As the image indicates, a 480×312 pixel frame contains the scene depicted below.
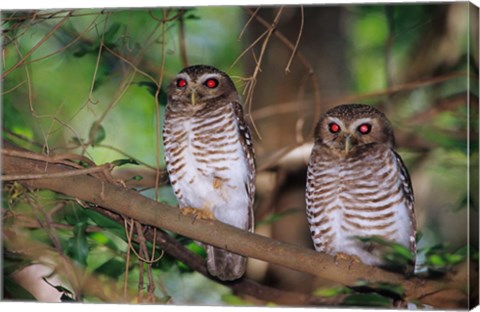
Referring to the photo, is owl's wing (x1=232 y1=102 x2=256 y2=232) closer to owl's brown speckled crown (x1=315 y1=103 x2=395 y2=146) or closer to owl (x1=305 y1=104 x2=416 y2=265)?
owl (x1=305 y1=104 x2=416 y2=265)

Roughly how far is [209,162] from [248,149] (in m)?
0.16

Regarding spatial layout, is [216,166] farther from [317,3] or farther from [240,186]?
[317,3]

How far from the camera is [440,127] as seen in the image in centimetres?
330

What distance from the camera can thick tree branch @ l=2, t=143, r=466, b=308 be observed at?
3.29 m

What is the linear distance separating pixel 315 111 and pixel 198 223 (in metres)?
0.62

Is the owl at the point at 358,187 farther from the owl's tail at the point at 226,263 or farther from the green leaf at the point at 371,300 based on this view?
the owl's tail at the point at 226,263

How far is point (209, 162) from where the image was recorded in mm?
3461

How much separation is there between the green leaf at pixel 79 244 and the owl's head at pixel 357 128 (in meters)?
1.06

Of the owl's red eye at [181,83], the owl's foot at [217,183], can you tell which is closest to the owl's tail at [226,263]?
the owl's foot at [217,183]

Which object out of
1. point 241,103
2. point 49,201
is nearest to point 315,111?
point 241,103

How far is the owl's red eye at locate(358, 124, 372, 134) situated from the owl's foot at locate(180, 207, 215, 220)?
633mm

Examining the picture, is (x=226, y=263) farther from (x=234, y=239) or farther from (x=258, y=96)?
(x=258, y=96)

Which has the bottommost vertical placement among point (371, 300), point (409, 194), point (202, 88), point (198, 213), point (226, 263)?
point (371, 300)

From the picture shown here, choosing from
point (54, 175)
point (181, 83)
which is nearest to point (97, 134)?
→ point (54, 175)
